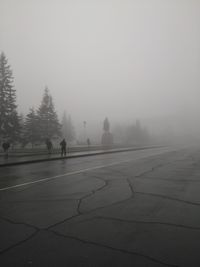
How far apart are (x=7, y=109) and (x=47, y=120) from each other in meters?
11.6

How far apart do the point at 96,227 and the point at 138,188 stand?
4217mm

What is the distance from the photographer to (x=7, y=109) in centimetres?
4159

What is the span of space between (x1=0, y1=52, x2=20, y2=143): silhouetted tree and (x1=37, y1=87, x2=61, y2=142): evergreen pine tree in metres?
9.20

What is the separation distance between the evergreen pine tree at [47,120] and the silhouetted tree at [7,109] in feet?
30.2

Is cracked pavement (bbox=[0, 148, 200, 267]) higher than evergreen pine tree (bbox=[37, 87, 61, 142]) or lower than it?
lower

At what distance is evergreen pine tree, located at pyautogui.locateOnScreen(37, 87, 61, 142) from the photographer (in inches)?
2023

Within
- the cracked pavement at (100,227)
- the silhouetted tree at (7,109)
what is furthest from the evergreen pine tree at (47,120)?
the cracked pavement at (100,227)

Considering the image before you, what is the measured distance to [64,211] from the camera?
6016 millimetres

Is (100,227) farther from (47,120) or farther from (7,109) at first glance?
(47,120)

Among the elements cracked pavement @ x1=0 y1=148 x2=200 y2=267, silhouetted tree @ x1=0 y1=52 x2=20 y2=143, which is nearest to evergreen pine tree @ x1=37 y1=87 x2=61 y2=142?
silhouetted tree @ x1=0 y1=52 x2=20 y2=143

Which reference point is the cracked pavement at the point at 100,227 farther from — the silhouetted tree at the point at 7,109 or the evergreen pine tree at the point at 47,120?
the evergreen pine tree at the point at 47,120

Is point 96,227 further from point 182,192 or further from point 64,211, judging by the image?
point 182,192

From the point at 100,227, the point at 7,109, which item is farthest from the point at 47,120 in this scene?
the point at 100,227

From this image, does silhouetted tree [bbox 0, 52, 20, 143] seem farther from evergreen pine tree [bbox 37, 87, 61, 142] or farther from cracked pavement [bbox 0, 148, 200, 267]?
cracked pavement [bbox 0, 148, 200, 267]
